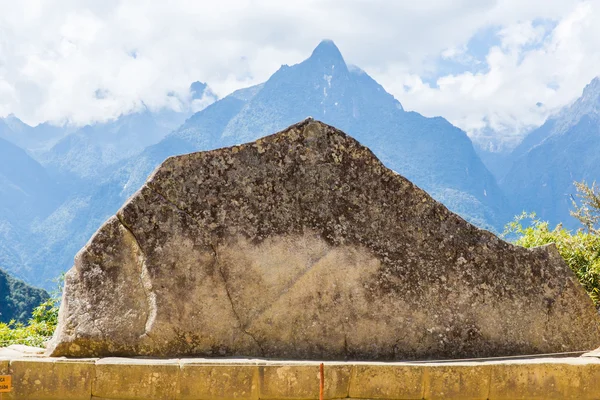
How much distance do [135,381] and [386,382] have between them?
5.82 feet

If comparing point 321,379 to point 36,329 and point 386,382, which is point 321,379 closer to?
point 386,382

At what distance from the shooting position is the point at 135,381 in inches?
186

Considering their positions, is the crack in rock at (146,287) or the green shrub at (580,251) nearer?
the crack in rock at (146,287)

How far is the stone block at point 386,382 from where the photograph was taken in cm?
486

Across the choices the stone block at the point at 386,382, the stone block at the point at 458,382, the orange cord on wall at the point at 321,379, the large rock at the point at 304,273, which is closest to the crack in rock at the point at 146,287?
the large rock at the point at 304,273

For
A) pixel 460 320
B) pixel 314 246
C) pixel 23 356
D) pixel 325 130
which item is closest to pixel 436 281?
pixel 460 320

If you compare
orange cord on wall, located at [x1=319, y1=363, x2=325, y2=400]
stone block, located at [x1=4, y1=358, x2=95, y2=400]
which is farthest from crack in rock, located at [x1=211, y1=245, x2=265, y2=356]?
stone block, located at [x1=4, y1=358, x2=95, y2=400]

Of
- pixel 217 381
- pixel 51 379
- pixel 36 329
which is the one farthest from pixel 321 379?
pixel 36 329

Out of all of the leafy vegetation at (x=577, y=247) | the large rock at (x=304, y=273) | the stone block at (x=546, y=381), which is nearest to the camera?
the stone block at (x=546, y=381)

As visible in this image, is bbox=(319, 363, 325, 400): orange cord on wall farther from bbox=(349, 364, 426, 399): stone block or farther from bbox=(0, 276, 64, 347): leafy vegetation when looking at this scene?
bbox=(0, 276, 64, 347): leafy vegetation

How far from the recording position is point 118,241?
5.14 meters

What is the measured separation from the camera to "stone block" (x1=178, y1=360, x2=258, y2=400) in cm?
473

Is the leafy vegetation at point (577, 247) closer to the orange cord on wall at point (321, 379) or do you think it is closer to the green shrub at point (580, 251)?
the green shrub at point (580, 251)

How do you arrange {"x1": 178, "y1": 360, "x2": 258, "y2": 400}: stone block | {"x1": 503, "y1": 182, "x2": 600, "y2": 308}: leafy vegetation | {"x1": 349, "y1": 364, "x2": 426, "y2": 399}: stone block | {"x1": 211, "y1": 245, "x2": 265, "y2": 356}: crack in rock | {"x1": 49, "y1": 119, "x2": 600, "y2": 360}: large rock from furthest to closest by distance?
{"x1": 503, "y1": 182, "x2": 600, "y2": 308}: leafy vegetation
{"x1": 211, "y1": 245, "x2": 265, "y2": 356}: crack in rock
{"x1": 49, "y1": 119, "x2": 600, "y2": 360}: large rock
{"x1": 349, "y1": 364, "x2": 426, "y2": 399}: stone block
{"x1": 178, "y1": 360, "x2": 258, "y2": 400}: stone block
